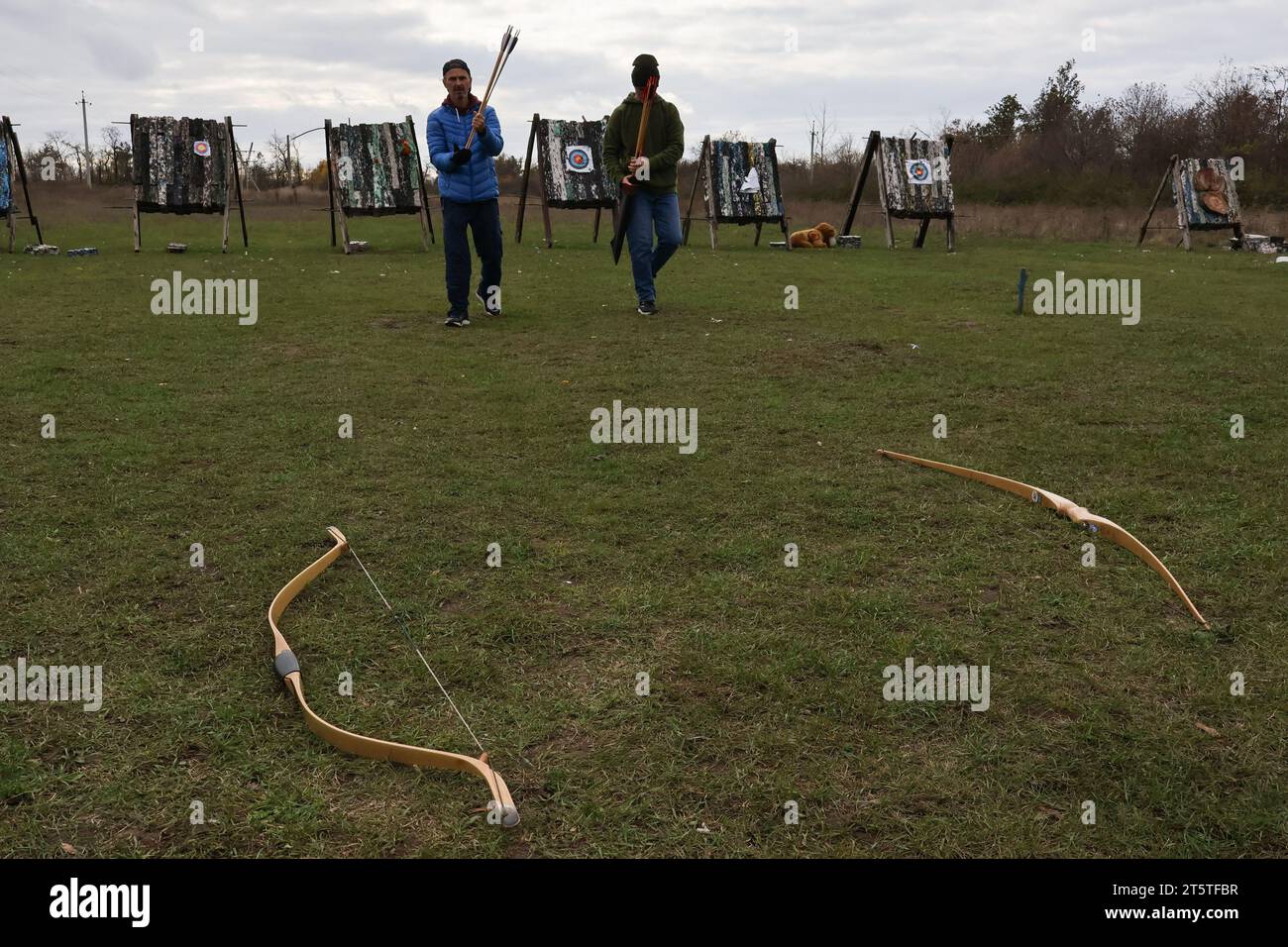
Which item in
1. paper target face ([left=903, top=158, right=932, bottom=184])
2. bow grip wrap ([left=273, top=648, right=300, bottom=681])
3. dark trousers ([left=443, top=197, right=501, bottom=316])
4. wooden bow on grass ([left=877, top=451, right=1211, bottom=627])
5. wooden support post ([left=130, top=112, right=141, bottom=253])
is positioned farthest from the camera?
paper target face ([left=903, top=158, right=932, bottom=184])

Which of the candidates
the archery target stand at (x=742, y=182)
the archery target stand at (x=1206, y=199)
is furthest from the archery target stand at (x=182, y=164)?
the archery target stand at (x=1206, y=199)

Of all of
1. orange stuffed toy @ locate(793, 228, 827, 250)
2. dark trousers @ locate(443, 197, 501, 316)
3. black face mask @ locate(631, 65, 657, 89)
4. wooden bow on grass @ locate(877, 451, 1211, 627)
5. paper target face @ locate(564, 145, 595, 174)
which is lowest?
wooden bow on grass @ locate(877, 451, 1211, 627)

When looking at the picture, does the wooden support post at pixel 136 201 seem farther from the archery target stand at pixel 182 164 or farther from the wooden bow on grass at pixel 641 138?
the wooden bow on grass at pixel 641 138

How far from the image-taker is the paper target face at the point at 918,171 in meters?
17.9

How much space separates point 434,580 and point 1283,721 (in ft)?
8.27

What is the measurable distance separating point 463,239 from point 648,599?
19.2 ft

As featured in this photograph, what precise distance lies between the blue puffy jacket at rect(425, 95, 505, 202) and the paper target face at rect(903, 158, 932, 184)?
11.0 metres

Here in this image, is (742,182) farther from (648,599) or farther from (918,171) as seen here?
(648,599)

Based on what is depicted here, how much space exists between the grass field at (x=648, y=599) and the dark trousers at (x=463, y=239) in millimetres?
1153

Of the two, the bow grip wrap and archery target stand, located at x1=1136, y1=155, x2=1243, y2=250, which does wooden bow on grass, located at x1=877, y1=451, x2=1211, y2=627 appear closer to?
the bow grip wrap

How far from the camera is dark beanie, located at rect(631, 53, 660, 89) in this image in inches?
363

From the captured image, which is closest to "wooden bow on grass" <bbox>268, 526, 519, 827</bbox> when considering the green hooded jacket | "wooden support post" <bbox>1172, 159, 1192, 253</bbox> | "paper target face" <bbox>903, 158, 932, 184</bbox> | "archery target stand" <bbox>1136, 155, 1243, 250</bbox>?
the green hooded jacket

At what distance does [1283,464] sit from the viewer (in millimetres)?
5090

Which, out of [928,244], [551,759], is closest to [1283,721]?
[551,759]
